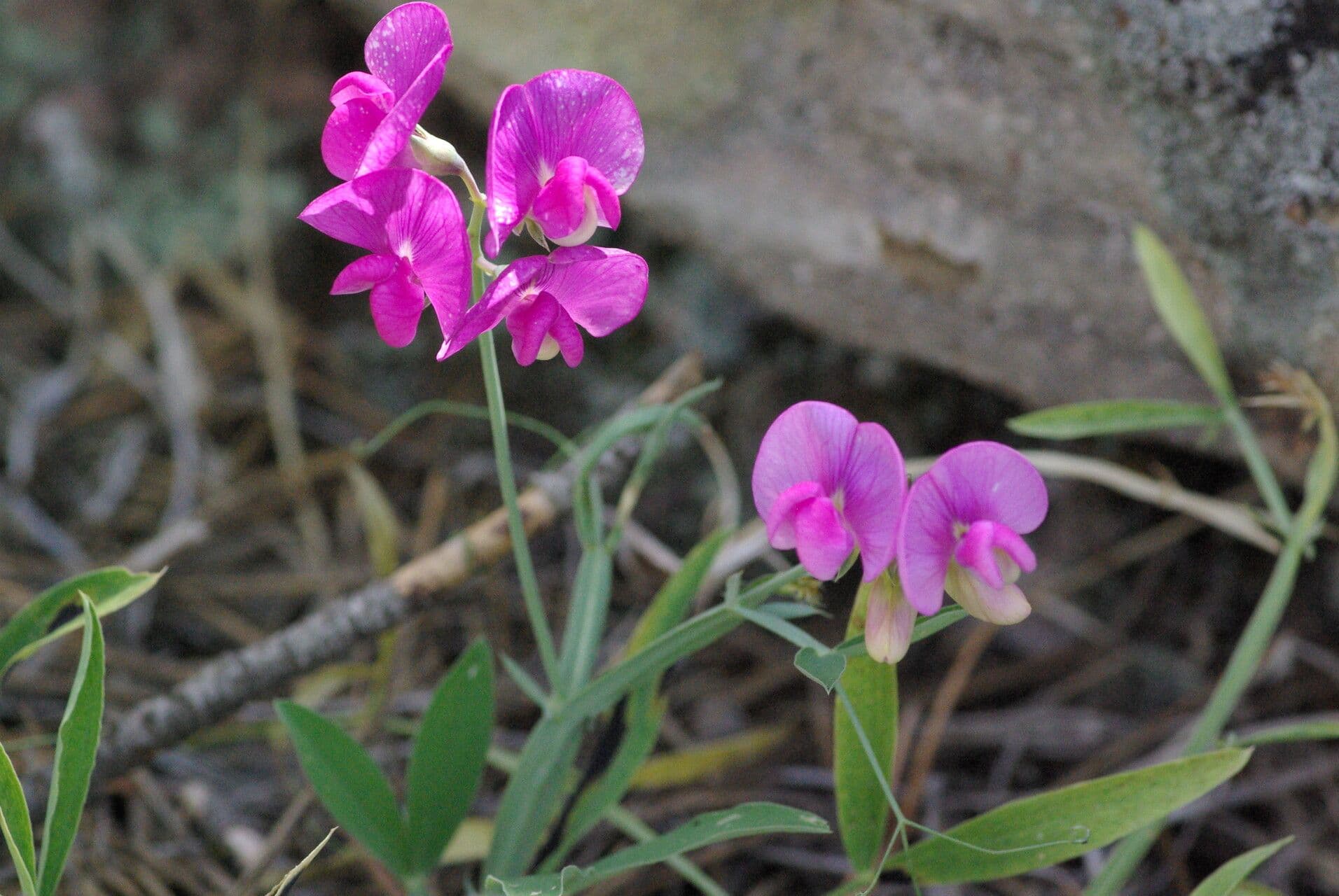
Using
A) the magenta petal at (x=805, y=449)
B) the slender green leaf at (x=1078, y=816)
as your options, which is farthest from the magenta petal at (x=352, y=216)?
the slender green leaf at (x=1078, y=816)

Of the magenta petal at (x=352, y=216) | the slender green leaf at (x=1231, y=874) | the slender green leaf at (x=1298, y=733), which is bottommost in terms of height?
the slender green leaf at (x=1231, y=874)

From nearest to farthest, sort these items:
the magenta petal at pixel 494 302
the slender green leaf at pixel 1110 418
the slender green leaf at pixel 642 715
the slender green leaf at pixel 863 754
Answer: the magenta petal at pixel 494 302 → the slender green leaf at pixel 863 754 → the slender green leaf at pixel 642 715 → the slender green leaf at pixel 1110 418

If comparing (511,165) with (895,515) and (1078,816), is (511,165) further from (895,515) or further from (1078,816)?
(1078,816)

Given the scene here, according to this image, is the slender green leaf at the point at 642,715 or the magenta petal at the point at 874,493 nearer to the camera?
the magenta petal at the point at 874,493

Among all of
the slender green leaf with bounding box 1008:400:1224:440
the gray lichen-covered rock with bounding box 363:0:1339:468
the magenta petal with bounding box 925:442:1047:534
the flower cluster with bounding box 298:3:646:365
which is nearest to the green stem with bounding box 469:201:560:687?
the flower cluster with bounding box 298:3:646:365

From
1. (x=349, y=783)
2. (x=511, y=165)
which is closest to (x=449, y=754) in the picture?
(x=349, y=783)

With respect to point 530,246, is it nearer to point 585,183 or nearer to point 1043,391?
point 1043,391

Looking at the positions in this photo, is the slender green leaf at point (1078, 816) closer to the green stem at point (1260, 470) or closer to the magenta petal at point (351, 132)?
the green stem at point (1260, 470)

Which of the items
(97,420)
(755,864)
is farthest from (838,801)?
(97,420)
